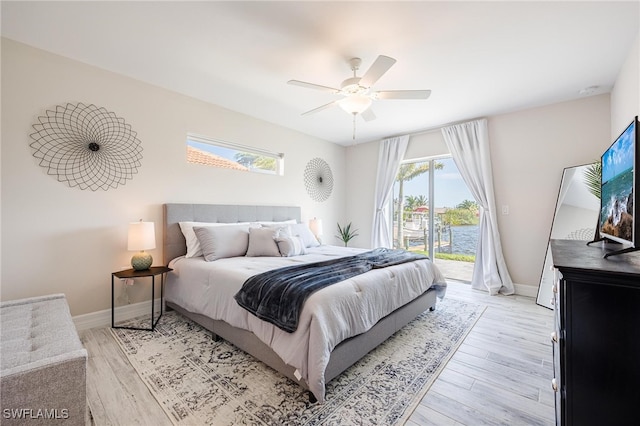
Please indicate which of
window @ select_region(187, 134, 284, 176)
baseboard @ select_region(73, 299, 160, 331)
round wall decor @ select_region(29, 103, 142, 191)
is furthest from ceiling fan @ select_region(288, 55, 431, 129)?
baseboard @ select_region(73, 299, 160, 331)

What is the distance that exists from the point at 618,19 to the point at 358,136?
348cm

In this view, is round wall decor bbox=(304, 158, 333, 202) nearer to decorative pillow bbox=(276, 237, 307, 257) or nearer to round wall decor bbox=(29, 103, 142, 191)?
decorative pillow bbox=(276, 237, 307, 257)

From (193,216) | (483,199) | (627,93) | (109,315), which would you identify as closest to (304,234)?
(193,216)

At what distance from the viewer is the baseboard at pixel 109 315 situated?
8.57ft

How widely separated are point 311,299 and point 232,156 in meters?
2.87

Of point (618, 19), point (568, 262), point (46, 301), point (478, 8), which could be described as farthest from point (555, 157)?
point (46, 301)

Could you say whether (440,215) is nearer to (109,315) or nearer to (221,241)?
(221,241)

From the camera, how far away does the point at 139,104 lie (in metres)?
2.95

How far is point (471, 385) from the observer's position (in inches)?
72.6

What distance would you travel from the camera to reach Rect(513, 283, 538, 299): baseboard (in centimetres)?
371

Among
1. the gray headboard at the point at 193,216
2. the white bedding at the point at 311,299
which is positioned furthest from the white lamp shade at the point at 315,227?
the white bedding at the point at 311,299

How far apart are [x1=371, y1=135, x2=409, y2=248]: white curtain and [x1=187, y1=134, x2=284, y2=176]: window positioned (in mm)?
2009

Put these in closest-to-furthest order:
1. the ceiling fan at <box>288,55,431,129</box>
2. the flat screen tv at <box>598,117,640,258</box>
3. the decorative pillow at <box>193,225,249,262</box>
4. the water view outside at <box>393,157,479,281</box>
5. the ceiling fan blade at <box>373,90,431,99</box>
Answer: the flat screen tv at <box>598,117,640,258</box> < the ceiling fan at <box>288,55,431,129</box> < the ceiling fan blade at <box>373,90,431,99</box> < the decorative pillow at <box>193,225,249,262</box> < the water view outside at <box>393,157,479,281</box>

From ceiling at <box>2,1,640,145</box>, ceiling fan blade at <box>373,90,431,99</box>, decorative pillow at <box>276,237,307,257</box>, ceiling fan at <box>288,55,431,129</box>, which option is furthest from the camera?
decorative pillow at <box>276,237,307,257</box>
